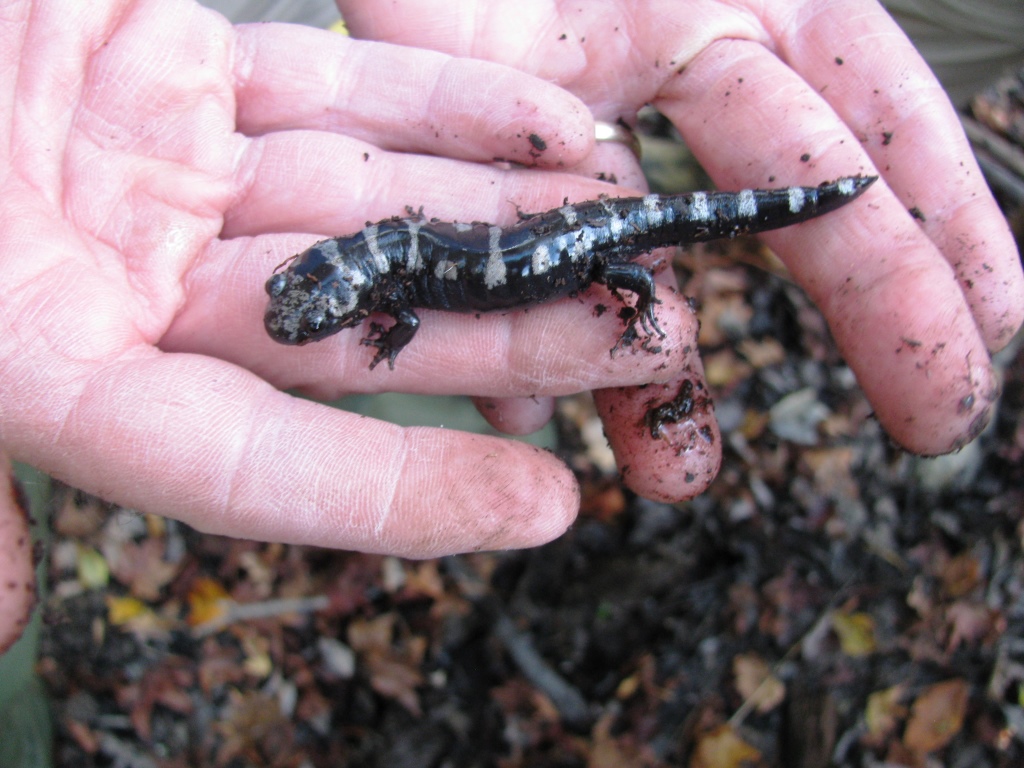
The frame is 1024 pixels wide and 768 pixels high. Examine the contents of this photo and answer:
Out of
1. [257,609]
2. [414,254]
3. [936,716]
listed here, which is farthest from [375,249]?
[936,716]

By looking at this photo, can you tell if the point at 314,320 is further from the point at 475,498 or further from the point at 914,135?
the point at 914,135

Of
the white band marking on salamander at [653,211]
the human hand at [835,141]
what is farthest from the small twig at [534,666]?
the white band marking on salamander at [653,211]

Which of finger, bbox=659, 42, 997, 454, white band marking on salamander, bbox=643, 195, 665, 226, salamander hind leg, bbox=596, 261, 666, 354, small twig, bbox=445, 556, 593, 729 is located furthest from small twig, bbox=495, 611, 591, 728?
white band marking on salamander, bbox=643, 195, 665, 226

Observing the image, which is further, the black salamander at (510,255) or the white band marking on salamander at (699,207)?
the white band marking on salamander at (699,207)

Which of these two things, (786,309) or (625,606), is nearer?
(625,606)

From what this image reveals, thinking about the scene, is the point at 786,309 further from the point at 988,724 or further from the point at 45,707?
the point at 45,707

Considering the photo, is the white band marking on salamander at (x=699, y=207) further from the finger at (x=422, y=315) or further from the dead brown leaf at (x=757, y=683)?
the dead brown leaf at (x=757, y=683)

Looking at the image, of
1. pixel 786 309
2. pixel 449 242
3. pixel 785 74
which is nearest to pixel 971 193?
pixel 785 74
